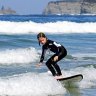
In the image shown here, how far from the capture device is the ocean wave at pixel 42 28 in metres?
39.3

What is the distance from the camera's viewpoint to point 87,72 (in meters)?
14.5

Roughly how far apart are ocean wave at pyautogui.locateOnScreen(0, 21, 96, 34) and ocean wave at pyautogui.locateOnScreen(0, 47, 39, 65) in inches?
671

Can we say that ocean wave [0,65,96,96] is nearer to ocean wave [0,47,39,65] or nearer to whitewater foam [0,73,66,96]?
whitewater foam [0,73,66,96]

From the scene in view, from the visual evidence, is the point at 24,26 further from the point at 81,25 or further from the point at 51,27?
the point at 81,25

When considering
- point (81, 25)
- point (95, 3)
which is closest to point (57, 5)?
point (95, 3)

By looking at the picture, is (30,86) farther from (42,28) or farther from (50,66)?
(42,28)

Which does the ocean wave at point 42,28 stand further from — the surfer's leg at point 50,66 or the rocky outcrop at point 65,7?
the rocky outcrop at point 65,7

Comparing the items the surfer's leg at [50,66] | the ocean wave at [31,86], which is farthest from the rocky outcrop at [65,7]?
the ocean wave at [31,86]

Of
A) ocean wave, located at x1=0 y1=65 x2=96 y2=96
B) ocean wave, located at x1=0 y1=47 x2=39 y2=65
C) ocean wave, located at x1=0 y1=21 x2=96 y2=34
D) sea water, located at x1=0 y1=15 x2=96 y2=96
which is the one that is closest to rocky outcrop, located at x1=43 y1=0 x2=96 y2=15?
ocean wave, located at x1=0 y1=21 x2=96 y2=34

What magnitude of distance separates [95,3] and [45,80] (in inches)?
5234

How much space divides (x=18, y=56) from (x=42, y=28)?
23.9 m

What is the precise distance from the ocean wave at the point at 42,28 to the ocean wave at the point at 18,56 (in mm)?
17052

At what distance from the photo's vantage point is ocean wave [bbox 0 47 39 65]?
1844 cm

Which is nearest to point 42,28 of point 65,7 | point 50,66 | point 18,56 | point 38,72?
point 18,56
